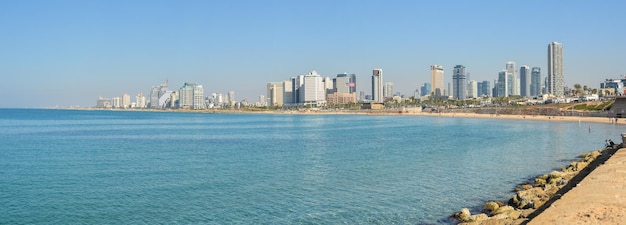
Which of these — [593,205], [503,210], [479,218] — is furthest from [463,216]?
[593,205]

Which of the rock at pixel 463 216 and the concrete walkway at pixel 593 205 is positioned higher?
the concrete walkway at pixel 593 205

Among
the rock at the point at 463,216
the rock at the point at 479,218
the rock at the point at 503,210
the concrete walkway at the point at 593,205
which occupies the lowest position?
the rock at the point at 463,216

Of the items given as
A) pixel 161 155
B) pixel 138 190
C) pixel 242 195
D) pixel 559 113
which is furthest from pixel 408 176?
pixel 559 113

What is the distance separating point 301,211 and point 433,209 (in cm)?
608

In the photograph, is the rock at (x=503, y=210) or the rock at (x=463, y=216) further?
the rock at (x=503, y=210)

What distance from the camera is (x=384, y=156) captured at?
44.8 meters

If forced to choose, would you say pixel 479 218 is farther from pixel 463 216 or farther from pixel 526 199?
pixel 526 199

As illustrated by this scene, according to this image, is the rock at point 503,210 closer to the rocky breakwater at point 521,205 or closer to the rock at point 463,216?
the rocky breakwater at point 521,205

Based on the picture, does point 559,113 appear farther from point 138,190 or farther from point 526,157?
point 138,190

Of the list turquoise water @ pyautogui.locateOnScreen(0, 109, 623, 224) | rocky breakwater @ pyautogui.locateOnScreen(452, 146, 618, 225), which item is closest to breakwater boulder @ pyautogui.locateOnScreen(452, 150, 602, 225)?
rocky breakwater @ pyautogui.locateOnScreen(452, 146, 618, 225)

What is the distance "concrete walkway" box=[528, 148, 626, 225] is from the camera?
50.3 feet

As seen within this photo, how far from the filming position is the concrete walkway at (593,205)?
15.3 m

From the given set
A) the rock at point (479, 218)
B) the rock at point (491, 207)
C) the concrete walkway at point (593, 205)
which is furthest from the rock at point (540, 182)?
the rock at point (479, 218)

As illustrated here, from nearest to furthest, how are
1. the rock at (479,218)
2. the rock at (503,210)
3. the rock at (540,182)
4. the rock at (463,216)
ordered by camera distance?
the rock at (479,218), the rock at (463,216), the rock at (503,210), the rock at (540,182)
